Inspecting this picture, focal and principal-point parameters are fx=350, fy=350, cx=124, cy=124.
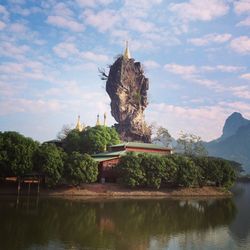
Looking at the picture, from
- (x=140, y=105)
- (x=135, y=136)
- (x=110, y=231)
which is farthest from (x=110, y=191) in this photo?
(x=140, y=105)

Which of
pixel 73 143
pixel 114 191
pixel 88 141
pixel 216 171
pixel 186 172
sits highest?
pixel 88 141

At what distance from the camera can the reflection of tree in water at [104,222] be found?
28.1 metres

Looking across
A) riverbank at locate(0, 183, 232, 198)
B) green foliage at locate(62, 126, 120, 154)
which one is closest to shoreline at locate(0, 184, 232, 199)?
riverbank at locate(0, 183, 232, 198)

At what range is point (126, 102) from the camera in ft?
390

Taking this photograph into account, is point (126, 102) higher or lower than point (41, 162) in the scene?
higher

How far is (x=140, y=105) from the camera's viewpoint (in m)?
123

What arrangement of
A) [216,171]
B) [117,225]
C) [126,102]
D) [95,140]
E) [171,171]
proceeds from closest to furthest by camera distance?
1. [117,225]
2. [171,171]
3. [216,171]
4. [95,140]
5. [126,102]

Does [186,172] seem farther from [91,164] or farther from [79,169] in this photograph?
[79,169]

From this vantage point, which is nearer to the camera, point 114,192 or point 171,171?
point 114,192

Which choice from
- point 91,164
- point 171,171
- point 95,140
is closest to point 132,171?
point 91,164

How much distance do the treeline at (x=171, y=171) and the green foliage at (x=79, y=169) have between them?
6.86 meters

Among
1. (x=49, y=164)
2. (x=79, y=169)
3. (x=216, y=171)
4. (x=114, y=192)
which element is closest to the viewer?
(x=49, y=164)

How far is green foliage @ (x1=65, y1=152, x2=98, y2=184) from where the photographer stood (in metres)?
56.4

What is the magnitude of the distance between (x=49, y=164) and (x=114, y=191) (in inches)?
532
